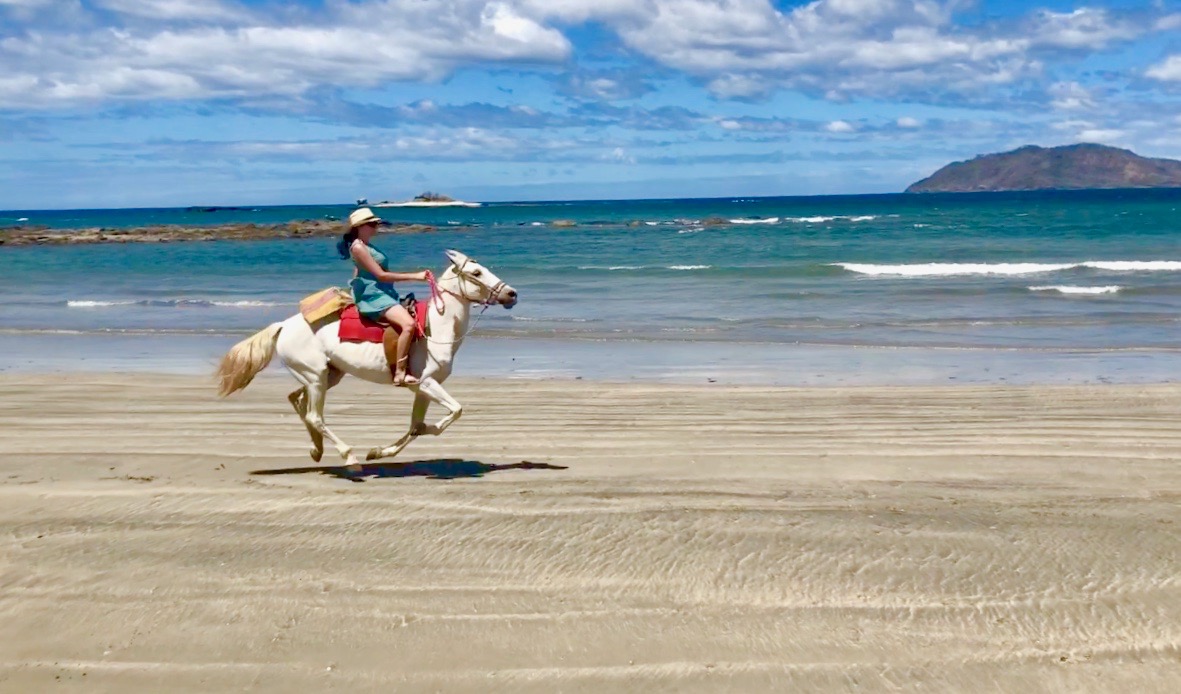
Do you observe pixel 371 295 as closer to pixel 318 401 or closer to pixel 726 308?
pixel 318 401

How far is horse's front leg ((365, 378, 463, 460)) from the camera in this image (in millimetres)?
8352

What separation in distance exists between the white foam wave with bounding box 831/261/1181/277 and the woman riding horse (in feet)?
92.3

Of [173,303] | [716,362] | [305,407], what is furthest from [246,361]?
[173,303]

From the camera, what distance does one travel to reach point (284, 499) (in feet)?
24.9

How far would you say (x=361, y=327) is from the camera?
8570mm

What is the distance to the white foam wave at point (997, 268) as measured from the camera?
1351 inches

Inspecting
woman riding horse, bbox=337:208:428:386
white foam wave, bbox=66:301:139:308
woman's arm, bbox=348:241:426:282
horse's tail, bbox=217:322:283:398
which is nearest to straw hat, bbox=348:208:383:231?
woman riding horse, bbox=337:208:428:386

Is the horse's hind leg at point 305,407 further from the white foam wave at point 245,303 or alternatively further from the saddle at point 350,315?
the white foam wave at point 245,303

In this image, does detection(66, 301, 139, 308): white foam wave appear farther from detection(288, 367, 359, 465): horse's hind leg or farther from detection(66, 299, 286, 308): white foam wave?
detection(288, 367, 359, 465): horse's hind leg

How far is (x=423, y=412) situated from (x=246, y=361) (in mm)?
1403

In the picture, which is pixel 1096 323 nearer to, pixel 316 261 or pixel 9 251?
pixel 316 261

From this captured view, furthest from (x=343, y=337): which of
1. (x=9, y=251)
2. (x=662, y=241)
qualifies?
(x=9, y=251)

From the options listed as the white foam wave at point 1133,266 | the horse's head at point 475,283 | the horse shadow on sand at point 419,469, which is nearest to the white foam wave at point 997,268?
the white foam wave at point 1133,266

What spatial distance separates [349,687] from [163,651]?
0.98 meters
